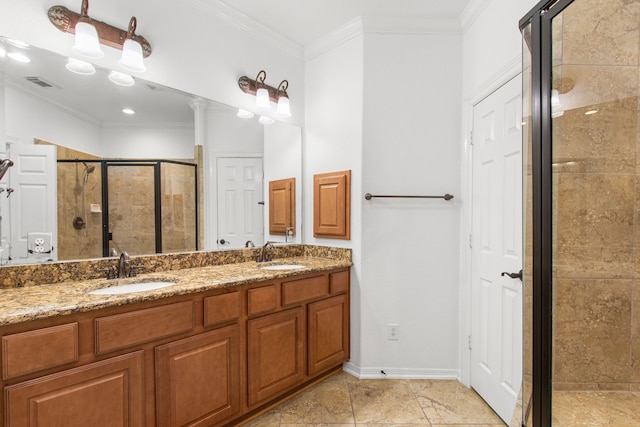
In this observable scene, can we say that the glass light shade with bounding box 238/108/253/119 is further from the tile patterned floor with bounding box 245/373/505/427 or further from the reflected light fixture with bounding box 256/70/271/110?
the tile patterned floor with bounding box 245/373/505/427

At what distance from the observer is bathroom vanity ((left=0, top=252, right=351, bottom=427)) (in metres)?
1.15

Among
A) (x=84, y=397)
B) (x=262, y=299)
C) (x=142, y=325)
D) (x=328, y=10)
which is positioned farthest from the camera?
(x=328, y=10)

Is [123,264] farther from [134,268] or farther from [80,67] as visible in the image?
[80,67]

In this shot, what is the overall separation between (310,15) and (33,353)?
2.45m

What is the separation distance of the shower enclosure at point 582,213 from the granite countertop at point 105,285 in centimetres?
134

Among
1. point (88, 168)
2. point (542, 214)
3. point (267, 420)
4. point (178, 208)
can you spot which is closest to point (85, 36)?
point (88, 168)

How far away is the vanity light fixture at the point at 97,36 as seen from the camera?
159cm

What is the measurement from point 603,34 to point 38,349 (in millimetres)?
2261

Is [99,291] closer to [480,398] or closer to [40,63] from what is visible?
[40,63]

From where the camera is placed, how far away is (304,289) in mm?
2127

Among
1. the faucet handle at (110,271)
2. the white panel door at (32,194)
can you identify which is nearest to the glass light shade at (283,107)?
the white panel door at (32,194)

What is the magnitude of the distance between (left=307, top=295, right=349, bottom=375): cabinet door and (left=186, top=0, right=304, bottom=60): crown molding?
204 cm

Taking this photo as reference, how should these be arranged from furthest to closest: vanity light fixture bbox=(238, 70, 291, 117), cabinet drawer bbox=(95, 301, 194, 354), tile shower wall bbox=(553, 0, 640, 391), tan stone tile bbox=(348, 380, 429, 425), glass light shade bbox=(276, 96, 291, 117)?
glass light shade bbox=(276, 96, 291, 117), vanity light fixture bbox=(238, 70, 291, 117), tan stone tile bbox=(348, 380, 429, 425), cabinet drawer bbox=(95, 301, 194, 354), tile shower wall bbox=(553, 0, 640, 391)

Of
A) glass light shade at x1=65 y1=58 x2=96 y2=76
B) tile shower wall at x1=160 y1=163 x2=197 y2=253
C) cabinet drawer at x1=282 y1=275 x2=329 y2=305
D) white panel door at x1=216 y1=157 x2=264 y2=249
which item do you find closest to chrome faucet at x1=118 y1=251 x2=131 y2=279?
tile shower wall at x1=160 y1=163 x2=197 y2=253
